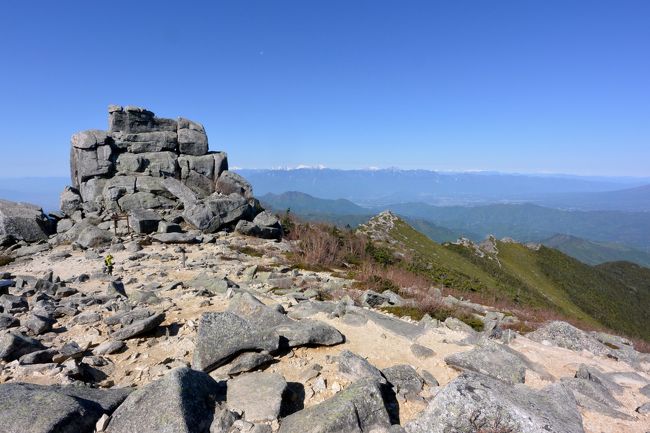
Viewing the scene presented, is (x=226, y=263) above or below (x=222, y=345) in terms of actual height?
below


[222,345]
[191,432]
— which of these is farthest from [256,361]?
[191,432]

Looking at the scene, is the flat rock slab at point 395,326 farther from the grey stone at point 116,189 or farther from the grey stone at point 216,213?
the grey stone at point 116,189

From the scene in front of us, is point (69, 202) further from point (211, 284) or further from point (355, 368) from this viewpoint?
point (355, 368)

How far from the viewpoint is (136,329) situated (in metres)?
8.27

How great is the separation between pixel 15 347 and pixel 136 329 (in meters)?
2.17

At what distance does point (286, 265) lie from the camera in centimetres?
1772

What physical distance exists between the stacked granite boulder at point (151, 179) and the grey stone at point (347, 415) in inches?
798

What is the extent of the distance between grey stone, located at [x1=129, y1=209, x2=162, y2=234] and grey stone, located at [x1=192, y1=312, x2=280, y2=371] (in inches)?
764

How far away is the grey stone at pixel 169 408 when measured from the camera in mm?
4352

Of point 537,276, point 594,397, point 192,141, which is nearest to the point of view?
point 594,397

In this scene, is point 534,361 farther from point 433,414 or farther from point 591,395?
point 433,414

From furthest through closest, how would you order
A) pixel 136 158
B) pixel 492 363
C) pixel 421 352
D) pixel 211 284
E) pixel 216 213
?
pixel 136 158, pixel 216 213, pixel 211 284, pixel 421 352, pixel 492 363

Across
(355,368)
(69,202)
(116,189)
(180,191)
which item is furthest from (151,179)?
(355,368)

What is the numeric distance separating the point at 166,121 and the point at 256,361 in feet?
109
